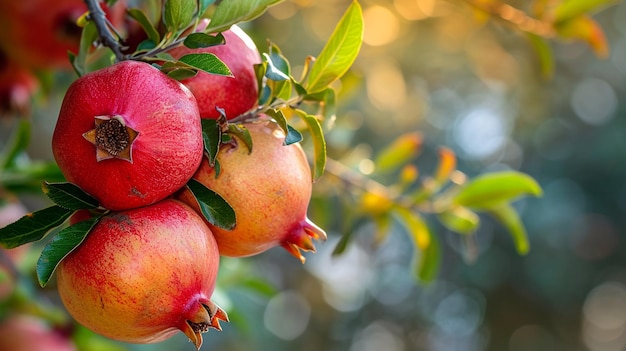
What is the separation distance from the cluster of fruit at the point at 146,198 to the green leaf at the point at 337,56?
0.36 ft

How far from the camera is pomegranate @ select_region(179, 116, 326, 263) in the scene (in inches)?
24.1

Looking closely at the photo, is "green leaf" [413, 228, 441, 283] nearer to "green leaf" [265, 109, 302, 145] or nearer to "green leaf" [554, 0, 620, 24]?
"green leaf" [554, 0, 620, 24]

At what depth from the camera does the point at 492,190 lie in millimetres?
1104

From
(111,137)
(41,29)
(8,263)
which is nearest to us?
(111,137)

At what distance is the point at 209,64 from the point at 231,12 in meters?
0.07

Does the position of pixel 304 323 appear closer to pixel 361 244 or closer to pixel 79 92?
pixel 361 244

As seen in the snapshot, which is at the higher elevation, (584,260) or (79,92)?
(79,92)

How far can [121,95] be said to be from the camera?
1.78 feet

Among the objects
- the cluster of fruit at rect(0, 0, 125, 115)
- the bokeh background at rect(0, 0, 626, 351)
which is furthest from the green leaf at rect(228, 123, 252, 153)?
the bokeh background at rect(0, 0, 626, 351)

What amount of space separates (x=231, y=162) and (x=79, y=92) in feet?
0.46

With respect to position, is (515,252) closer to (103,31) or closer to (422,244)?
(422,244)

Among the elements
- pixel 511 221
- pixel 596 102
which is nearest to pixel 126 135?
pixel 511 221

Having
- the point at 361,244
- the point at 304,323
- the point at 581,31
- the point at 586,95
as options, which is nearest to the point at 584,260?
the point at 586,95

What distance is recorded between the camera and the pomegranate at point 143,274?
0.55 m
